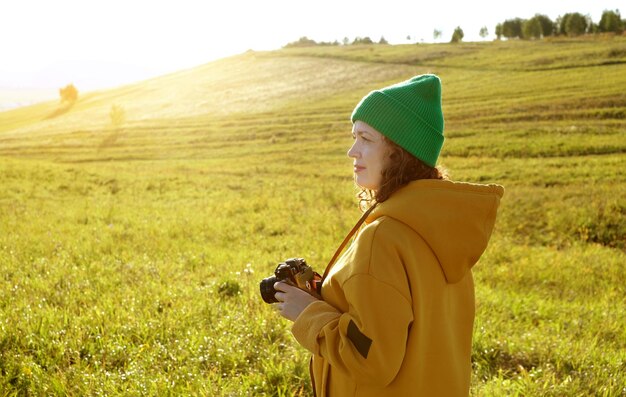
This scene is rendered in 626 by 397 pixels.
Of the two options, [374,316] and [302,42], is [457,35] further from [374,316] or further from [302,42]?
Result: [374,316]

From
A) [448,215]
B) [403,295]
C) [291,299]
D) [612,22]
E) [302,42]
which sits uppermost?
[302,42]

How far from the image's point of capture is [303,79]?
69375 mm

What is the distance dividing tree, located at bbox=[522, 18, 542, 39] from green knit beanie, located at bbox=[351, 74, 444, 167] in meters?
107

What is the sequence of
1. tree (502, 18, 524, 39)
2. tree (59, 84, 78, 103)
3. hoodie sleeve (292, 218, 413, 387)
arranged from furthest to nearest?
1. tree (502, 18, 524, 39)
2. tree (59, 84, 78, 103)
3. hoodie sleeve (292, 218, 413, 387)

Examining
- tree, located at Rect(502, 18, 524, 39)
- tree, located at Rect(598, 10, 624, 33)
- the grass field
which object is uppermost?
tree, located at Rect(502, 18, 524, 39)

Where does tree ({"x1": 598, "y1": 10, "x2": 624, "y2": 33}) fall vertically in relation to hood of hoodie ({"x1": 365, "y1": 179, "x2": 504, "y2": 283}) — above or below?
above

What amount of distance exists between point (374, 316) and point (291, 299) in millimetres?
506

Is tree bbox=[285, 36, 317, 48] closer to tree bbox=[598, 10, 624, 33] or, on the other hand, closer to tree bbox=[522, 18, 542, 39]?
tree bbox=[522, 18, 542, 39]

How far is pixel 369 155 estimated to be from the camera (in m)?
2.21

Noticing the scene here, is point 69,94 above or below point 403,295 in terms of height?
above

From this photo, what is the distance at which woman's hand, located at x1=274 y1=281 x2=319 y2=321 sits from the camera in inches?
87.0

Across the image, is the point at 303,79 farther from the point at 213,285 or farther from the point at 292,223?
the point at 213,285

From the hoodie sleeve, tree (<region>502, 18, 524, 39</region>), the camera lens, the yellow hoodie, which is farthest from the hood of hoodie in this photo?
tree (<region>502, 18, 524, 39</region>)

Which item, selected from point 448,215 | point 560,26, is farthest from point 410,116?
point 560,26
